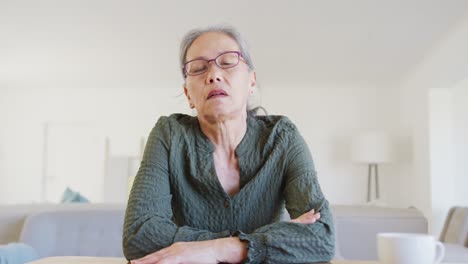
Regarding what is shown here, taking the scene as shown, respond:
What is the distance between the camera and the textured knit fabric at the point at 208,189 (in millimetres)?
1127

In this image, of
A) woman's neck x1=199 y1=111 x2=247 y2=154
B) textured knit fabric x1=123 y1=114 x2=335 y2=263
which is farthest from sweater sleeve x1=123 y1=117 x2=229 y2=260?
woman's neck x1=199 y1=111 x2=247 y2=154

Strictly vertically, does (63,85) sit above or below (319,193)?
above

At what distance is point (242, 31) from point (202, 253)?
3.67 m

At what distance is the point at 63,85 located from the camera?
7.48m

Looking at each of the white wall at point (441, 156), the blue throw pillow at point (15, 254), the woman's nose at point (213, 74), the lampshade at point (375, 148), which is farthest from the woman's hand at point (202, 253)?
the lampshade at point (375, 148)

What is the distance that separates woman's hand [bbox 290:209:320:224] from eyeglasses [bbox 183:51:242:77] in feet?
1.38

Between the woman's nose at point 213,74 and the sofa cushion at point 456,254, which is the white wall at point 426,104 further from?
the woman's nose at point 213,74

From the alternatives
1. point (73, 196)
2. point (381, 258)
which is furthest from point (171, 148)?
point (73, 196)

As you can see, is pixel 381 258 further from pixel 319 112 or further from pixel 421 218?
pixel 319 112

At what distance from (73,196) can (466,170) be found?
12.9ft

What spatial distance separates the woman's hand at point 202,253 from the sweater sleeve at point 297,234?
0.9 inches

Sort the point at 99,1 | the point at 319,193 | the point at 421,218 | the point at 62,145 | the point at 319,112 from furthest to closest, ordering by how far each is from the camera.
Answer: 1. the point at 62,145
2. the point at 319,112
3. the point at 99,1
4. the point at 421,218
5. the point at 319,193

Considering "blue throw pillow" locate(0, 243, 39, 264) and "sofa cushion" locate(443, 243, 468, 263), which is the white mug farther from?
"sofa cushion" locate(443, 243, 468, 263)

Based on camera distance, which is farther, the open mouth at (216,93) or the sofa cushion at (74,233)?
the sofa cushion at (74,233)
